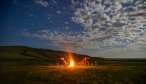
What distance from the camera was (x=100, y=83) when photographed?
27406 millimetres

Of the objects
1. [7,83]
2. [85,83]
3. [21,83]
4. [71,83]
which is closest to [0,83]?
[7,83]

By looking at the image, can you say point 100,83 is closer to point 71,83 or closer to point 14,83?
point 71,83

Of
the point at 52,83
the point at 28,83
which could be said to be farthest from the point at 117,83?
the point at 28,83

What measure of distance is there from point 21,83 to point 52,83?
4.47 metres

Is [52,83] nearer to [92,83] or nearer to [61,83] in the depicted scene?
[61,83]

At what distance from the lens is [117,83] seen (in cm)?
2717

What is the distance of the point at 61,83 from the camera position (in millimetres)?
27719

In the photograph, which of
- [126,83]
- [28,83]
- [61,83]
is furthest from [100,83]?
[28,83]

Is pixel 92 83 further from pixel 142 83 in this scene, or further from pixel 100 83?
pixel 142 83

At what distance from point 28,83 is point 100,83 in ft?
33.5

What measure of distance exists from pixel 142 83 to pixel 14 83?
1818cm

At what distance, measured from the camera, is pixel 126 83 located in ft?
89.6

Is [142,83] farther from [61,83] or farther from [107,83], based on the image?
[61,83]

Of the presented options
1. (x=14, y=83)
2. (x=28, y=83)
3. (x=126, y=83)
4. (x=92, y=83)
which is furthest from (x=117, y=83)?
(x=14, y=83)
